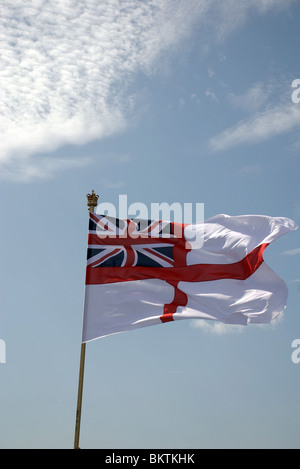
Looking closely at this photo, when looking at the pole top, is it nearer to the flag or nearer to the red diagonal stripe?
the flag

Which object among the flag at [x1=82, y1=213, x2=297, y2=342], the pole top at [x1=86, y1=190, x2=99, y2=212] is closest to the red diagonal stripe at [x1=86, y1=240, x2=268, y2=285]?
the flag at [x1=82, y1=213, x2=297, y2=342]

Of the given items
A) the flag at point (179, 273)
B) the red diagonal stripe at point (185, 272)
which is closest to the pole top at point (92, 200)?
the flag at point (179, 273)

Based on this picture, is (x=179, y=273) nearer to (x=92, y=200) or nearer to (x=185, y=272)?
(x=185, y=272)

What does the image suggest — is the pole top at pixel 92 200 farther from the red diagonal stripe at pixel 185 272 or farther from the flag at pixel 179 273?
the red diagonal stripe at pixel 185 272

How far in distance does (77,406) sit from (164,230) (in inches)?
301

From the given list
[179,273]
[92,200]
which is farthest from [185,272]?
[92,200]

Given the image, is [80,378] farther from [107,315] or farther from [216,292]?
[216,292]

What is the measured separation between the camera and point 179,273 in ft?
77.2

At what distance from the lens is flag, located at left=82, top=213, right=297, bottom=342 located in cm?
2217

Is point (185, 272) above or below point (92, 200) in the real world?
below

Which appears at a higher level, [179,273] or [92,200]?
[92,200]

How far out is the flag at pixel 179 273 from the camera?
2217 centimetres

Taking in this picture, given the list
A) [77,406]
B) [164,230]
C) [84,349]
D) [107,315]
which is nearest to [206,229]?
[164,230]

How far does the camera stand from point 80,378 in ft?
67.6
